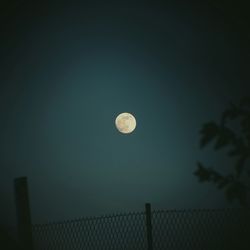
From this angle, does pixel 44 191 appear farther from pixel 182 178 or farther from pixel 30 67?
pixel 30 67

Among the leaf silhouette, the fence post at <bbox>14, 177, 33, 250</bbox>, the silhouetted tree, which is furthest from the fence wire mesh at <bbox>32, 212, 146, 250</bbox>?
the leaf silhouette

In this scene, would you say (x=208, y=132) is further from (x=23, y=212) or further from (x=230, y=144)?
(x=23, y=212)

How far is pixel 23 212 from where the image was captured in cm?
640

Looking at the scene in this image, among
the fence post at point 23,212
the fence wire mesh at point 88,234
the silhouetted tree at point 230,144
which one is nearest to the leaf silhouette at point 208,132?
the silhouetted tree at point 230,144

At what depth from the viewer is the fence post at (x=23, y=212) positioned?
6262mm

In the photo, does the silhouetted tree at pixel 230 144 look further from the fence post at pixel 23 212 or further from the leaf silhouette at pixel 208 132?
the fence post at pixel 23 212

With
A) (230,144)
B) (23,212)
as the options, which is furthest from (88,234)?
(230,144)

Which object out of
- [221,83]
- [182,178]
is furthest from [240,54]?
[182,178]

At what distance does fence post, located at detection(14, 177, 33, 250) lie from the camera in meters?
6.26

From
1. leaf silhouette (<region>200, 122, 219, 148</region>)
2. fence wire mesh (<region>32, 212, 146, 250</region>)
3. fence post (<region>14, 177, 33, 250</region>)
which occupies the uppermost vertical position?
leaf silhouette (<region>200, 122, 219, 148</region>)

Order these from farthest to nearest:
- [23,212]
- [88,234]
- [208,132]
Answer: [88,234] < [23,212] < [208,132]

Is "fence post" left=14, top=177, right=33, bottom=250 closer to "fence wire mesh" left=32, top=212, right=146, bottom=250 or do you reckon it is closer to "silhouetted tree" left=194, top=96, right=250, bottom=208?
"fence wire mesh" left=32, top=212, right=146, bottom=250

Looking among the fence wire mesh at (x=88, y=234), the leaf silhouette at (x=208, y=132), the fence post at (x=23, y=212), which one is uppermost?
the leaf silhouette at (x=208, y=132)

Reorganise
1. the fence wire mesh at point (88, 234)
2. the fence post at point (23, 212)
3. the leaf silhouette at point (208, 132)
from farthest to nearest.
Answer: the fence wire mesh at point (88, 234) → the fence post at point (23, 212) → the leaf silhouette at point (208, 132)
